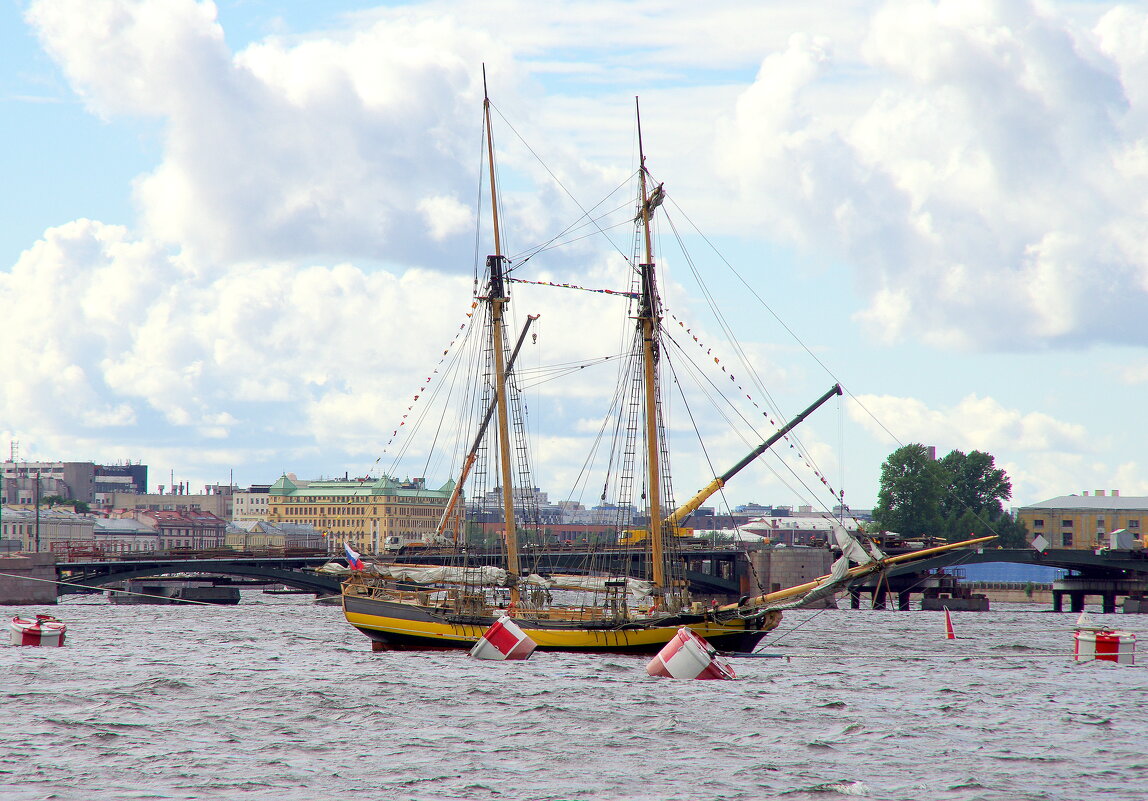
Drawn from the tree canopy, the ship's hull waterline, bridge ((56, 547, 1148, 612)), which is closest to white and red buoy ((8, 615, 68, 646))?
the ship's hull waterline

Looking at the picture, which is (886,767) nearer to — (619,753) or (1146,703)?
(619,753)

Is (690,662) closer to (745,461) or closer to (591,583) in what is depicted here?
(591,583)

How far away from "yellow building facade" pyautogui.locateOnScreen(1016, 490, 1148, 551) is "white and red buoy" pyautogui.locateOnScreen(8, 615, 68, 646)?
12850 centimetres

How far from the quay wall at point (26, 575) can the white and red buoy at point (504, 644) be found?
159ft

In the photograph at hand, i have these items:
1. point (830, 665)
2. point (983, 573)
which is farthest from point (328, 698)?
point (983, 573)

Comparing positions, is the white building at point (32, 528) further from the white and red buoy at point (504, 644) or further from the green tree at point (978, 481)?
the white and red buoy at point (504, 644)

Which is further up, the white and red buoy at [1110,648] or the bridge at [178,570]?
the bridge at [178,570]

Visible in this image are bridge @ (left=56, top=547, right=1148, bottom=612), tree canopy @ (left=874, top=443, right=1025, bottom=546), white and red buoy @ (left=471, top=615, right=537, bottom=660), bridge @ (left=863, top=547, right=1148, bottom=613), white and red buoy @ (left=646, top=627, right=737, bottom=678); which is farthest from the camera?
tree canopy @ (left=874, top=443, right=1025, bottom=546)

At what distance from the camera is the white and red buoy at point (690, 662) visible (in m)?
44.2

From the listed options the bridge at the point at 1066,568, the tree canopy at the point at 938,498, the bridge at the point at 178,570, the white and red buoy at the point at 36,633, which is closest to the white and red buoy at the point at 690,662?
the white and red buoy at the point at 36,633

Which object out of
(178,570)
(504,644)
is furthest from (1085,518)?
(504,644)

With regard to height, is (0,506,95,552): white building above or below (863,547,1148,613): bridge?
above

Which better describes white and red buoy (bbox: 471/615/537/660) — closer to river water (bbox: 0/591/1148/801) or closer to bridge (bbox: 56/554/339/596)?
river water (bbox: 0/591/1148/801)

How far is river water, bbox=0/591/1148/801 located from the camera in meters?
26.1
